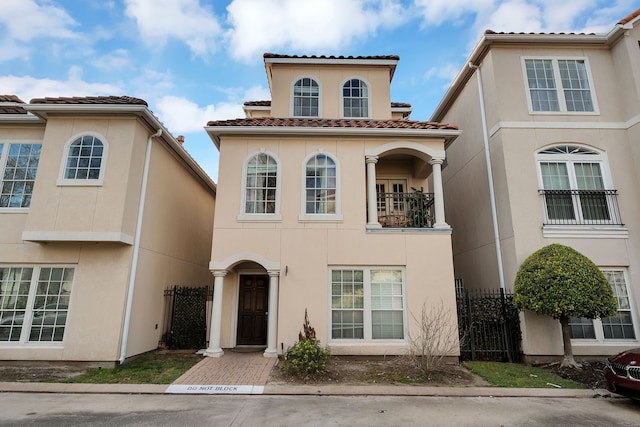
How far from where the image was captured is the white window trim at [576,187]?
369 inches

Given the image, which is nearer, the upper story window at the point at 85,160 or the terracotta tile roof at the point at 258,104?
the upper story window at the point at 85,160

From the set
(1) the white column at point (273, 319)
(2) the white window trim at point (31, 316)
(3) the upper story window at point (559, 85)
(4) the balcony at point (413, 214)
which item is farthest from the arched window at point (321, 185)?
(3) the upper story window at point (559, 85)

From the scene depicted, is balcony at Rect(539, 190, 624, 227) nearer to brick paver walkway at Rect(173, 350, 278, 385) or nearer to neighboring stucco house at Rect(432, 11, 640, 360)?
neighboring stucco house at Rect(432, 11, 640, 360)

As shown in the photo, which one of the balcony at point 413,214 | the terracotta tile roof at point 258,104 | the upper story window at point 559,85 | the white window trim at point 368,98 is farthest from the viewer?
the terracotta tile roof at point 258,104

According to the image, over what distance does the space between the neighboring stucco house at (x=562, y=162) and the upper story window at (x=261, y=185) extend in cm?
707

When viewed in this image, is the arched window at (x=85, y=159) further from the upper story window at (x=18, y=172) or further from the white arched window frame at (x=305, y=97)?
the white arched window frame at (x=305, y=97)

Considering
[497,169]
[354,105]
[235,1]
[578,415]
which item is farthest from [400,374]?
[235,1]

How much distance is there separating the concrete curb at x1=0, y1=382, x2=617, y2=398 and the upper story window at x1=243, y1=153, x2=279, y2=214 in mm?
4925

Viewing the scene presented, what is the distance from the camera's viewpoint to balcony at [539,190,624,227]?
376 inches

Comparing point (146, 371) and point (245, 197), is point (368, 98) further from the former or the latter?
point (146, 371)

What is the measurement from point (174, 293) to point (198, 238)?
3732 mm

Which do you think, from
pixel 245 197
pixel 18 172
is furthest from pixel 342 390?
pixel 18 172

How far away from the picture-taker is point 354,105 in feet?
40.5

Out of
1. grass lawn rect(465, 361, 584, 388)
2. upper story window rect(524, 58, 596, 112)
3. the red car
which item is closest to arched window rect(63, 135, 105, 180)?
grass lawn rect(465, 361, 584, 388)
